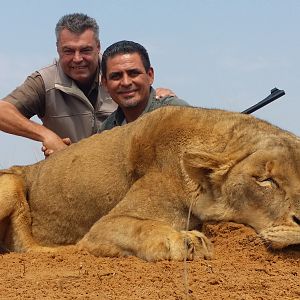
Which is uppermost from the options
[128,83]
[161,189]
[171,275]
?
[128,83]

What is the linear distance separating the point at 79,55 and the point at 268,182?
180 inches

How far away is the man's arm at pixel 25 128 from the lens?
7.90 meters

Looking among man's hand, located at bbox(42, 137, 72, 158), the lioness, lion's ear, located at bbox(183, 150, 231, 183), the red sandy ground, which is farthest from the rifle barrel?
the red sandy ground

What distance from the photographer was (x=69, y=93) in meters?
8.75

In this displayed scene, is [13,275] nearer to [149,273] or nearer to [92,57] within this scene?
[149,273]

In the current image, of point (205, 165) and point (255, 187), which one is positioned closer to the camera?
point (255, 187)

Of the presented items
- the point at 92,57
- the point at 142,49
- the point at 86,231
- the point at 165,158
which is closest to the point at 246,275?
the point at 165,158

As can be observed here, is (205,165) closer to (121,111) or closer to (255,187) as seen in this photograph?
(255,187)

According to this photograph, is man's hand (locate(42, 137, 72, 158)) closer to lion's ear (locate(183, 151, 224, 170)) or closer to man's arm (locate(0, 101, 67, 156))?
man's arm (locate(0, 101, 67, 156))

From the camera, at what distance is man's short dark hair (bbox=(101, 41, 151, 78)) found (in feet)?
25.1

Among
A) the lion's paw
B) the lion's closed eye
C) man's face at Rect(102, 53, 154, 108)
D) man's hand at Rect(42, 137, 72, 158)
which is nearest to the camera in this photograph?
the lion's paw

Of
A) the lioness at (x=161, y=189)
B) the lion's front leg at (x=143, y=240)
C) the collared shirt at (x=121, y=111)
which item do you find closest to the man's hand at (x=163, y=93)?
the collared shirt at (x=121, y=111)

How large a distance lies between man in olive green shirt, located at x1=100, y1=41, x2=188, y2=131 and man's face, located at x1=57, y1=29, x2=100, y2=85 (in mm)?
1011

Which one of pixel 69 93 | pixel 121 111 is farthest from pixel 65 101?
pixel 121 111
